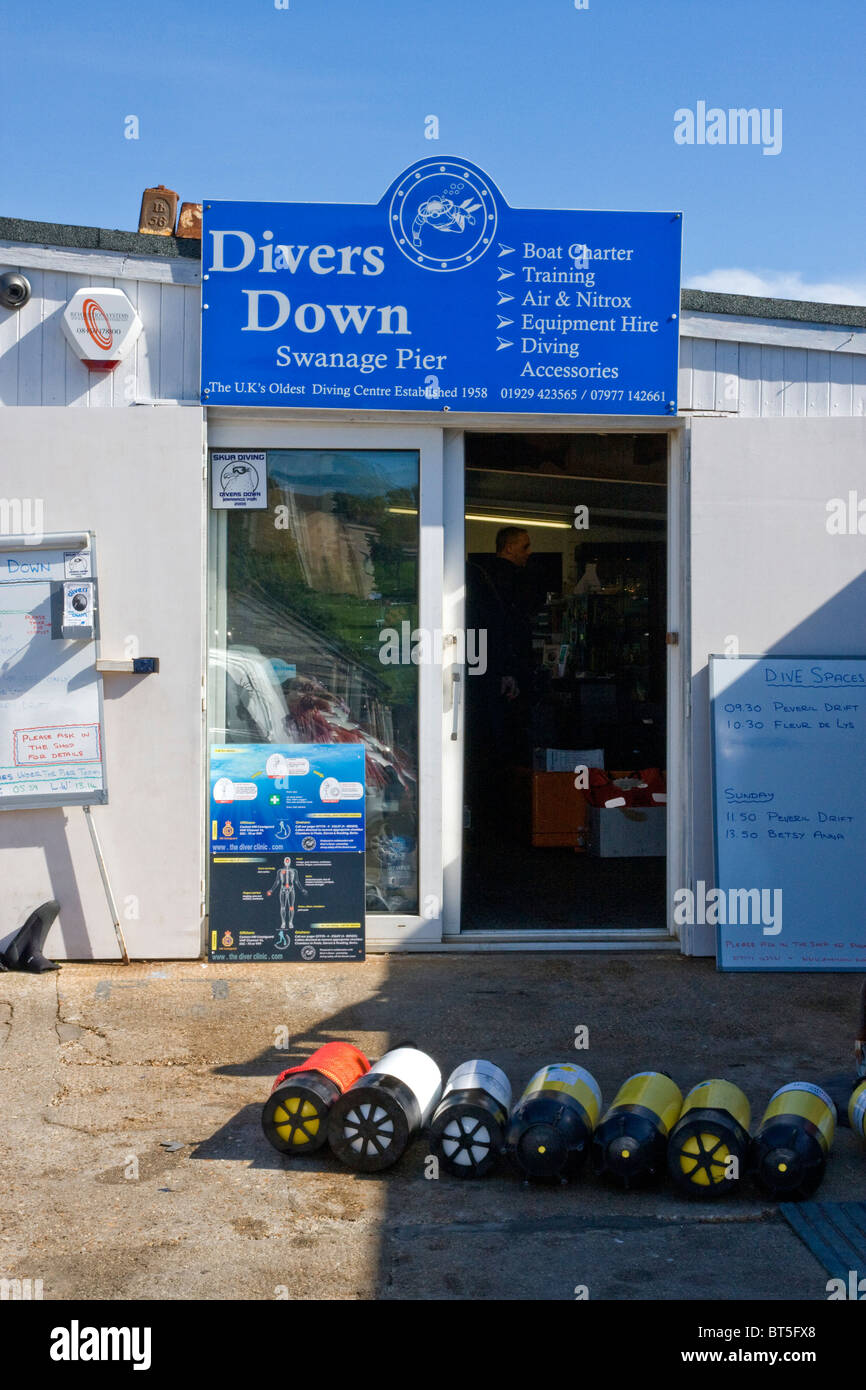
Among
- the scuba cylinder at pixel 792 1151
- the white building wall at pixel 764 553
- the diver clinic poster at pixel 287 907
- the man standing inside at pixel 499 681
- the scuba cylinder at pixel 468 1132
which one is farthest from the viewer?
the man standing inside at pixel 499 681

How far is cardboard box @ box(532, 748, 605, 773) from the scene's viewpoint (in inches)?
361

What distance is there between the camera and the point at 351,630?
21.3 ft

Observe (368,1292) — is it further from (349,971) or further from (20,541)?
(20,541)

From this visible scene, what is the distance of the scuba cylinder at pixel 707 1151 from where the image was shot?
3617 millimetres

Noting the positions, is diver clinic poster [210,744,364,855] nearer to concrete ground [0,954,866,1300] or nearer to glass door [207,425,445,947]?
glass door [207,425,445,947]

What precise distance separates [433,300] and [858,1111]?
13.3 ft

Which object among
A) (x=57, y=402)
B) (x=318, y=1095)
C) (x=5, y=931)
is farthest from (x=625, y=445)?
(x=318, y=1095)

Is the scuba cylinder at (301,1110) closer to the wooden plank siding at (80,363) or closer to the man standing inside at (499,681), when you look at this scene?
the wooden plank siding at (80,363)

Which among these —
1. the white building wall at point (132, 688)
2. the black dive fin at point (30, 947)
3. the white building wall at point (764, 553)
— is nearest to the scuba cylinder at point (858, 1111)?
the white building wall at point (764, 553)

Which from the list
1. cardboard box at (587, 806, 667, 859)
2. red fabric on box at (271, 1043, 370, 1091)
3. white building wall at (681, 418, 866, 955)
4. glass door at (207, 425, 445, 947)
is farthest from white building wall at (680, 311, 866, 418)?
red fabric on box at (271, 1043, 370, 1091)

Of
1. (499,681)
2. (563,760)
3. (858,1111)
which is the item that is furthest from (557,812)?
(858,1111)

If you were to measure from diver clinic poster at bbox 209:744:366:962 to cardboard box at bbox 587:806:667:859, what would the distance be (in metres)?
3.12

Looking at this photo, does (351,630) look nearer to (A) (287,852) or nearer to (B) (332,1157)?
(A) (287,852)

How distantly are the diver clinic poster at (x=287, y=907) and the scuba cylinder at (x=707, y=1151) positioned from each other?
2664 millimetres
